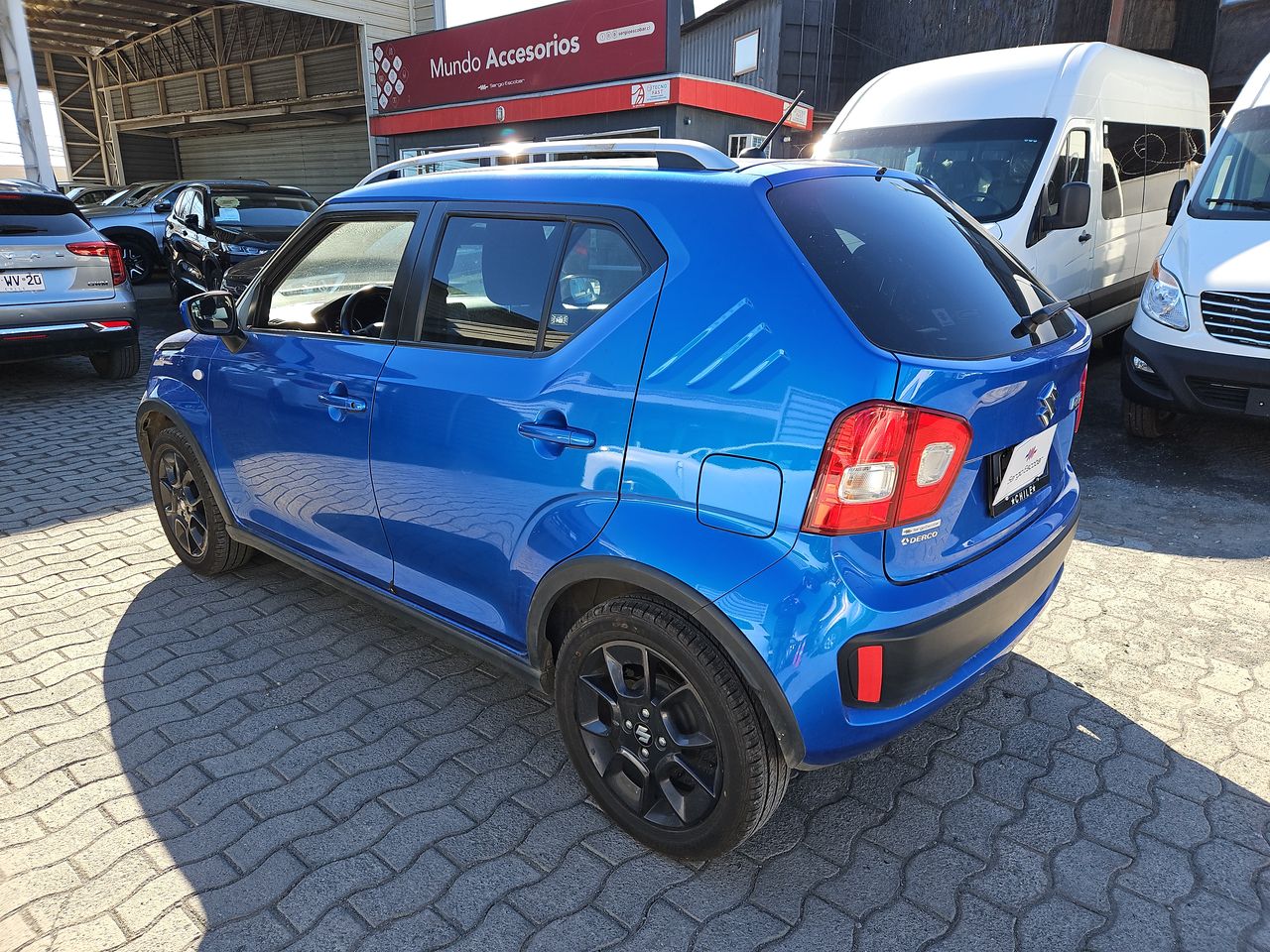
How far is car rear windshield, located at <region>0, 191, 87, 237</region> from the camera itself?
22.5 ft

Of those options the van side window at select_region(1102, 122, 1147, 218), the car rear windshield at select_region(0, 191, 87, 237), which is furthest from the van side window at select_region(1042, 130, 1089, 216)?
the car rear windshield at select_region(0, 191, 87, 237)

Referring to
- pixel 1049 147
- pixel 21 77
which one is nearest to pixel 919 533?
pixel 1049 147

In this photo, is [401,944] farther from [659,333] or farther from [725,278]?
[725,278]

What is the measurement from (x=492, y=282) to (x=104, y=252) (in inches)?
251

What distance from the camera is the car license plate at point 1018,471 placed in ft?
7.34

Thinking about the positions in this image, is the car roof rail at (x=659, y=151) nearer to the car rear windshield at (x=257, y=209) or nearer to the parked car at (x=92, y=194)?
the car rear windshield at (x=257, y=209)

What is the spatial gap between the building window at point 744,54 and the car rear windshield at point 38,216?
64.7 ft

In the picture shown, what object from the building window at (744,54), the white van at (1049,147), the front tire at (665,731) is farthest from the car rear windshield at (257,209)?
the building window at (744,54)

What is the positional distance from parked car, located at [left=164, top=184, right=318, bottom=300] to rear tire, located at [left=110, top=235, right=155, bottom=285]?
11.4 ft

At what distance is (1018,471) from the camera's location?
7.70 ft

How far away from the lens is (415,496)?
9.00 ft

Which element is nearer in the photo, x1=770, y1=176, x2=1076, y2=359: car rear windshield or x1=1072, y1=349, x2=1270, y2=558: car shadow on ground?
x1=770, y1=176, x2=1076, y2=359: car rear windshield

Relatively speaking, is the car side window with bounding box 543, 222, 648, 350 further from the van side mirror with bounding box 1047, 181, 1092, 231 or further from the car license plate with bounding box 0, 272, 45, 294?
the car license plate with bounding box 0, 272, 45, 294

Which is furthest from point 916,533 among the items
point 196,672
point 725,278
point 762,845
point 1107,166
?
point 1107,166
